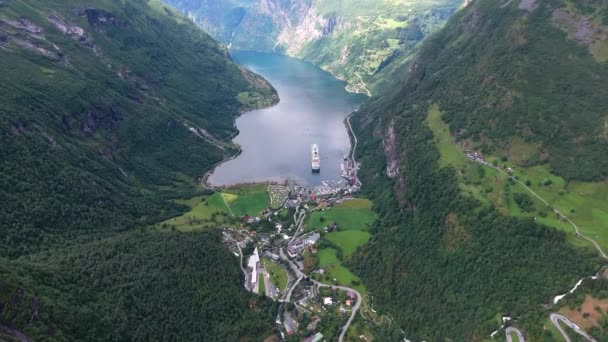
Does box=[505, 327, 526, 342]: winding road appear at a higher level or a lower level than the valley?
lower

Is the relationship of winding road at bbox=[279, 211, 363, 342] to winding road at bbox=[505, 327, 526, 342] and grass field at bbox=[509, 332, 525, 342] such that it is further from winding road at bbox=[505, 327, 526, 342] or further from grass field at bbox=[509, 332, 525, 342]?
grass field at bbox=[509, 332, 525, 342]

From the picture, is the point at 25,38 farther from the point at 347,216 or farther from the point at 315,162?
the point at 347,216

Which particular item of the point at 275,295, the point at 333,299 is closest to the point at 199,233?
the point at 275,295

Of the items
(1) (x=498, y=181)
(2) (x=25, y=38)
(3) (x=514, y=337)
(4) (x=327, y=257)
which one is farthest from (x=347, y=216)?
(2) (x=25, y=38)

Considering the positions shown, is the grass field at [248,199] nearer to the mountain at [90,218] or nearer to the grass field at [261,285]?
the mountain at [90,218]

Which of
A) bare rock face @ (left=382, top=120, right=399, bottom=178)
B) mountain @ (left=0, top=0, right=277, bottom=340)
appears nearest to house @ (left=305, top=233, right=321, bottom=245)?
mountain @ (left=0, top=0, right=277, bottom=340)

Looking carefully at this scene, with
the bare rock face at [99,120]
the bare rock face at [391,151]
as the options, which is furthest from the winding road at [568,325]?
the bare rock face at [99,120]
